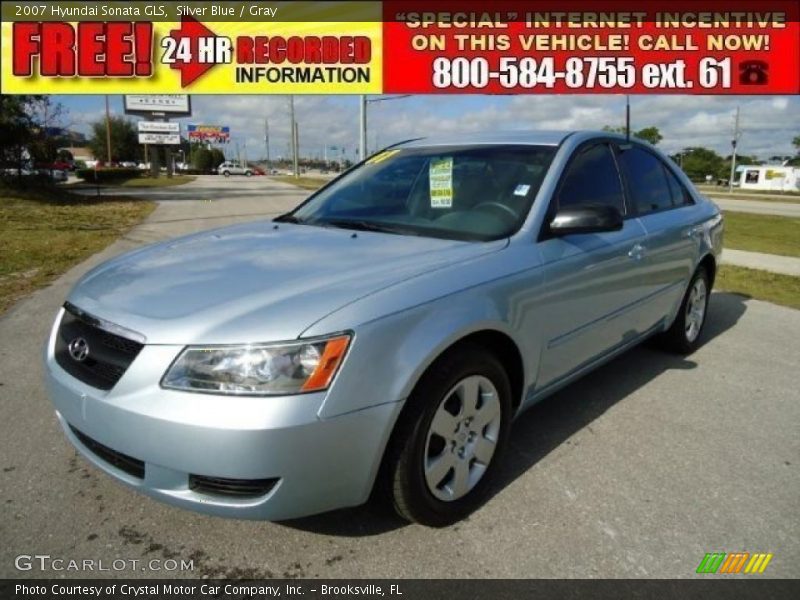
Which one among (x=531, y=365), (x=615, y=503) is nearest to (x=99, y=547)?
(x=531, y=365)

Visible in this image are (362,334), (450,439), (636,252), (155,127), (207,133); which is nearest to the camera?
(362,334)

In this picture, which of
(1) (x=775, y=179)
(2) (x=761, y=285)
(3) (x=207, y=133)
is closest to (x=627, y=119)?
(2) (x=761, y=285)

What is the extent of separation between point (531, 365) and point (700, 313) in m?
2.91

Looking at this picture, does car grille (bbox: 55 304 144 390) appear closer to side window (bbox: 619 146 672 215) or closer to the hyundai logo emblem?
the hyundai logo emblem

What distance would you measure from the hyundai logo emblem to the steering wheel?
6.07 ft

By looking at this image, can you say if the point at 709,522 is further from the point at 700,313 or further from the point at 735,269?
the point at 735,269

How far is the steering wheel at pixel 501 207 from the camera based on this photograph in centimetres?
297

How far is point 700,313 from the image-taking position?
507cm

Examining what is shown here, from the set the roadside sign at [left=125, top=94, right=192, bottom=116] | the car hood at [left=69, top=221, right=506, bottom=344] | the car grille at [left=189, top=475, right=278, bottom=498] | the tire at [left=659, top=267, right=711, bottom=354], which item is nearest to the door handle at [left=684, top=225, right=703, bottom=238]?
the tire at [left=659, top=267, right=711, bottom=354]

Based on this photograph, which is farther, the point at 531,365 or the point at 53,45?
the point at 53,45

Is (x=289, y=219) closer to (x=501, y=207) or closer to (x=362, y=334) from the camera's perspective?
(x=501, y=207)

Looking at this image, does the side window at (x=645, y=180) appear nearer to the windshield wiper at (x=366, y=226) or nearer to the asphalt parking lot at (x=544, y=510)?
the asphalt parking lot at (x=544, y=510)

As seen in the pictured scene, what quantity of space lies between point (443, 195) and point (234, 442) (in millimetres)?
1816

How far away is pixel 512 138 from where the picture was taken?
3.59 m
